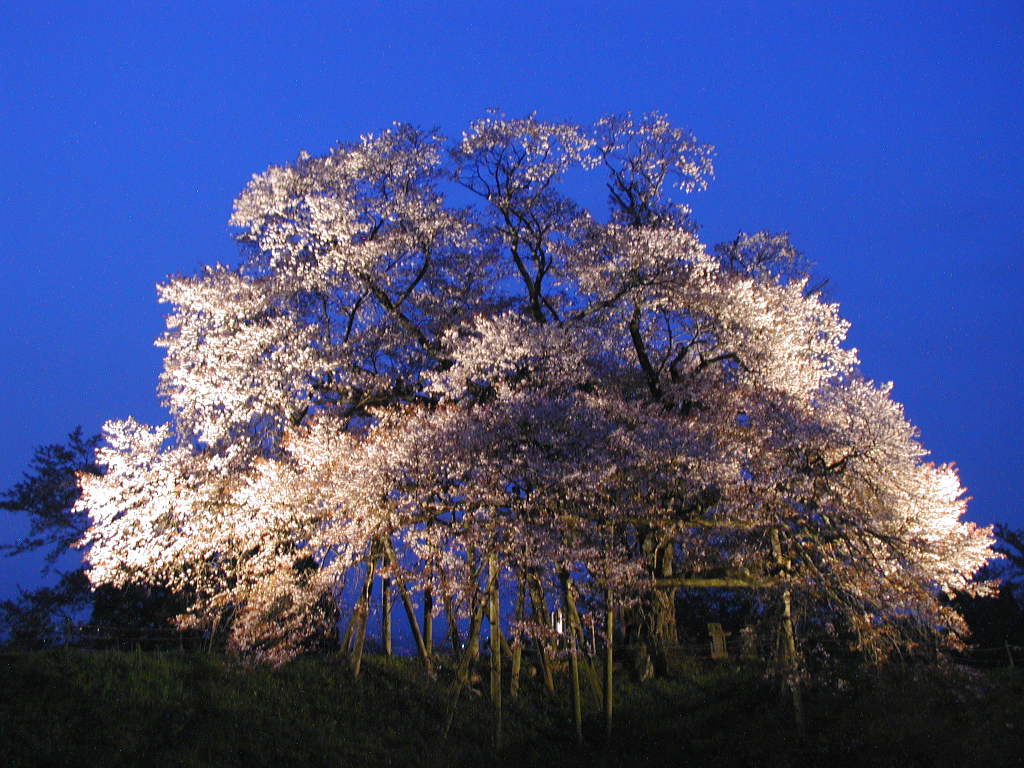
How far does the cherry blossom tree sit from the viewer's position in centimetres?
1466

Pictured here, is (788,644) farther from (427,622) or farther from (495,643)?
(427,622)

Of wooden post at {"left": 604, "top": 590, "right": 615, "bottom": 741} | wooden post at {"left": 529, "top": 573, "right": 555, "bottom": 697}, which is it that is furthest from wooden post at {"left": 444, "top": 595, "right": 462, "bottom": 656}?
wooden post at {"left": 604, "top": 590, "right": 615, "bottom": 741}

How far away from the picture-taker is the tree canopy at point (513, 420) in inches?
577

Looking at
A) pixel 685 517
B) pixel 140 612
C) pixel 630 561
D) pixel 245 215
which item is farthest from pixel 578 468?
pixel 140 612

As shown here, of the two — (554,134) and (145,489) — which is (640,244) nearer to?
(554,134)

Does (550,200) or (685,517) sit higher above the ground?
(550,200)

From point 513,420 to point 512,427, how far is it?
141mm

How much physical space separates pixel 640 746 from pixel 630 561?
11.3ft

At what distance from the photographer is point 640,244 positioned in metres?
18.2

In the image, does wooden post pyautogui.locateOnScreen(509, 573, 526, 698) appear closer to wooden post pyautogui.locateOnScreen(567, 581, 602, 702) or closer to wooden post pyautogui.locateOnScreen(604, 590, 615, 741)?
wooden post pyautogui.locateOnScreen(567, 581, 602, 702)

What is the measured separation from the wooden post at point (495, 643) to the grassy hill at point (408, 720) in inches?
23.4

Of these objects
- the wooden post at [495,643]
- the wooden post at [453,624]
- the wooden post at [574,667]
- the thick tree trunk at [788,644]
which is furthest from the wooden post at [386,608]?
the thick tree trunk at [788,644]

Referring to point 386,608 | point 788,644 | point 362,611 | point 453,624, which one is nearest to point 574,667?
point 453,624

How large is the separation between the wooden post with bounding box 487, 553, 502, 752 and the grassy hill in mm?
595
